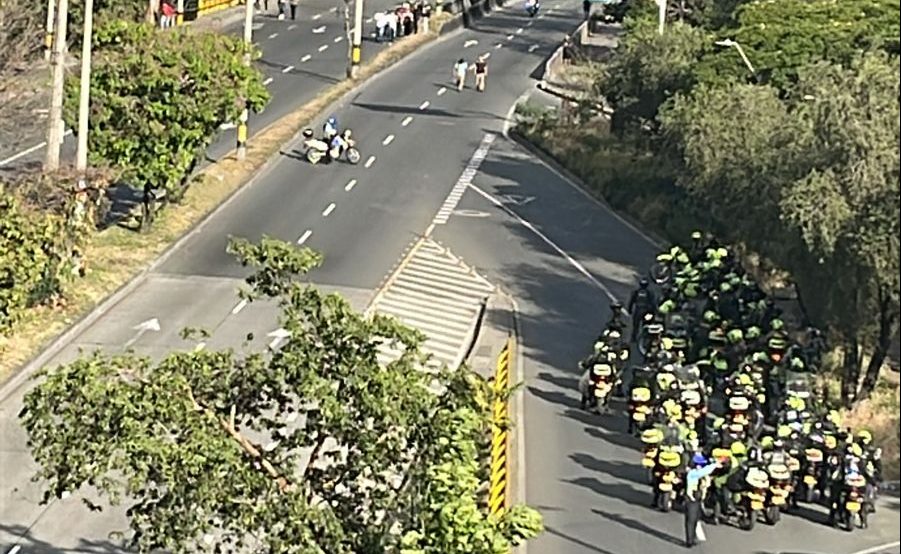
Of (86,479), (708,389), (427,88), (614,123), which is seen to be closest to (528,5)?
(427,88)

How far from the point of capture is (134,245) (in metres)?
41.4

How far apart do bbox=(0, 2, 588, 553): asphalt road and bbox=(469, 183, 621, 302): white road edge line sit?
127 centimetres

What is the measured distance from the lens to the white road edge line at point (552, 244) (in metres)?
41.6

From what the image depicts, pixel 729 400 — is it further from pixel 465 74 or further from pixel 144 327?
pixel 465 74

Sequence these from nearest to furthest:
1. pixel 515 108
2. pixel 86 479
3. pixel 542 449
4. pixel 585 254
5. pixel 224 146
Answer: pixel 86 479
pixel 542 449
pixel 585 254
pixel 224 146
pixel 515 108

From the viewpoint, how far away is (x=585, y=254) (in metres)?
44.8

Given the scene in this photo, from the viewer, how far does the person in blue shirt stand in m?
24.4

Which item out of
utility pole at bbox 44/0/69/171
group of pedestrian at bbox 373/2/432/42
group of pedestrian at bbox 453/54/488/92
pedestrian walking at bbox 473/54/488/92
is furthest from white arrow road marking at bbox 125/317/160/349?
group of pedestrian at bbox 373/2/432/42

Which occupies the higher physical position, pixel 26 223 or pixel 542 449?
pixel 26 223

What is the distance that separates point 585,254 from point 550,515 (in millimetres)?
19389

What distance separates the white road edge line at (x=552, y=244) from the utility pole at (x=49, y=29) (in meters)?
12.6

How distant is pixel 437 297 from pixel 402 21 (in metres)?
38.2

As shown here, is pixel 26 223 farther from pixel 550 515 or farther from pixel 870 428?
pixel 870 428

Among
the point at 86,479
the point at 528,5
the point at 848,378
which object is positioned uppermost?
the point at 86,479
